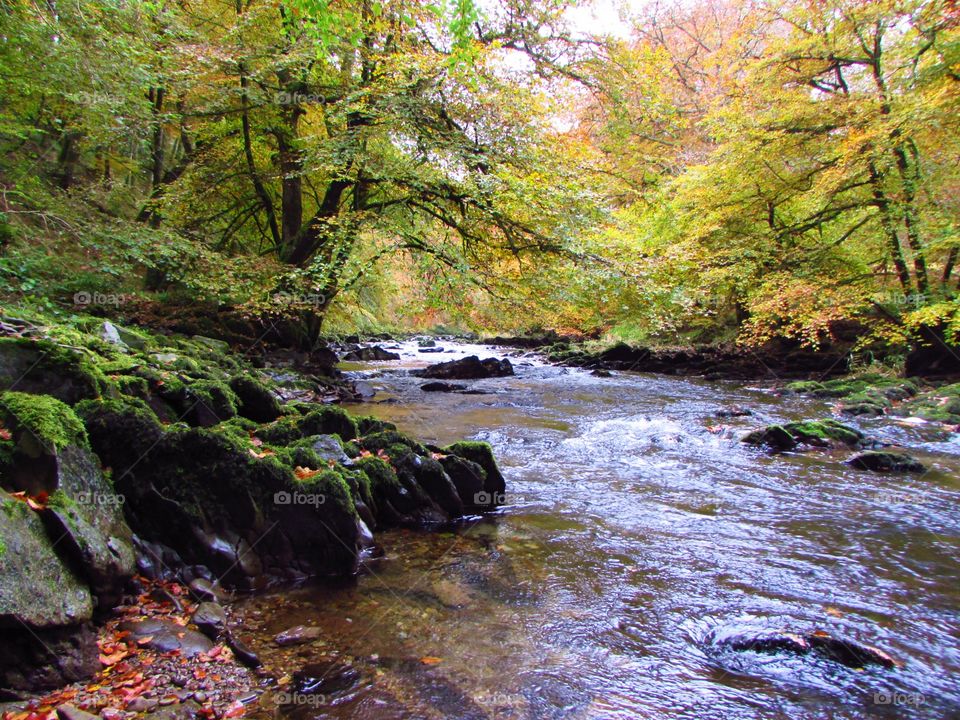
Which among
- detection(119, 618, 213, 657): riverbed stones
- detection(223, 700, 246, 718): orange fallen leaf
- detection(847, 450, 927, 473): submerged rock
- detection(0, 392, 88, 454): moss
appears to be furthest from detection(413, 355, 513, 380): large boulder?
detection(223, 700, 246, 718): orange fallen leaf

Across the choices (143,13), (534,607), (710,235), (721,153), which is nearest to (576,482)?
(534,607)

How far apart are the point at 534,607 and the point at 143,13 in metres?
12.3

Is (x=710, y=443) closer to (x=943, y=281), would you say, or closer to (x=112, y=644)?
(x=112, y=644)

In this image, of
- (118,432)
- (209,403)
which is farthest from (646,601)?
(209,403)

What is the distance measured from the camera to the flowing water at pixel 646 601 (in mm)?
3010

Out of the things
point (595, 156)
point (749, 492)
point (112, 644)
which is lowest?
point (749, 492)

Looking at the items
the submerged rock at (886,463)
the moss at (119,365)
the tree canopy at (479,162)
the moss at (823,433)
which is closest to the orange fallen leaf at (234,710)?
the moss at (119,365)

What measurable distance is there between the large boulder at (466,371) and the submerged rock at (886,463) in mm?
12130

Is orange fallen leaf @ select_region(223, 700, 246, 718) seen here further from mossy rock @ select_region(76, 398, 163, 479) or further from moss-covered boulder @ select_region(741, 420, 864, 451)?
moss-covered boulder @ select_region(741, 420, 864, 451)

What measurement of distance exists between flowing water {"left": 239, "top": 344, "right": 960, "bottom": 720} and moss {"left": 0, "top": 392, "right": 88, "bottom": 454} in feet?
5.37

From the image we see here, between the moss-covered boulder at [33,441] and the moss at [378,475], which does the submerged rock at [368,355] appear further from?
the moss-covered boulder at [33,441]

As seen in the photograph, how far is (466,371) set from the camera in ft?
61.9

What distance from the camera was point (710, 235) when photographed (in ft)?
55.5

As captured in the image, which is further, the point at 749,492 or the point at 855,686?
the point at 749,492
